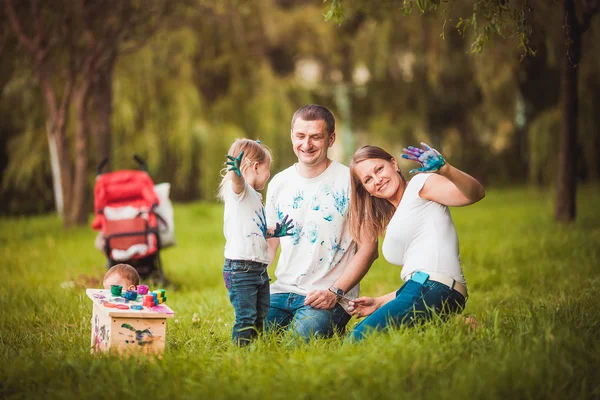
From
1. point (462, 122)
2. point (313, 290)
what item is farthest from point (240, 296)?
point (462, 122)

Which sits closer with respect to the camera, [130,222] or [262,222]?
[262,222]

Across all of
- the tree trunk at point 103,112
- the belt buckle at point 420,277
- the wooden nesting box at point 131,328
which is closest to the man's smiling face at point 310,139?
the belt buckle at point 420,277

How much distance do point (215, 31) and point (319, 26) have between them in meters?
2.33

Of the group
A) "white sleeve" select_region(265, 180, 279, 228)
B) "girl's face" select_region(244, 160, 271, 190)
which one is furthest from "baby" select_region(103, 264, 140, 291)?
"girl's face" select_region(244, 160, 271, 190)

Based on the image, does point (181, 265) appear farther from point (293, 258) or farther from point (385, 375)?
point (385, 375)

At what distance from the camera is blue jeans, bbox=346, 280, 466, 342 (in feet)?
12.7

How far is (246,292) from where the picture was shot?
3984mm

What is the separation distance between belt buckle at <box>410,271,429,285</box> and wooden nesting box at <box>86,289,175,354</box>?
1355 mm

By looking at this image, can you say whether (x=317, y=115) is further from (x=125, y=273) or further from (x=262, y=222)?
(x=125, y=273)

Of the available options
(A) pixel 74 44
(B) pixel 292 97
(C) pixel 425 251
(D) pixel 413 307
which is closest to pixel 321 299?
(D) pixel 413 307

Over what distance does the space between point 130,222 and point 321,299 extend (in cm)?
313

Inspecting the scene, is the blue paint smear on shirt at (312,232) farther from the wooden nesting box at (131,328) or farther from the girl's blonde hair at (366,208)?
the wooden nesting box at (131,328)

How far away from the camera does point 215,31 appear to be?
1466cm

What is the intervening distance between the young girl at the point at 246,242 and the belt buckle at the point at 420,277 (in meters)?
0.86
